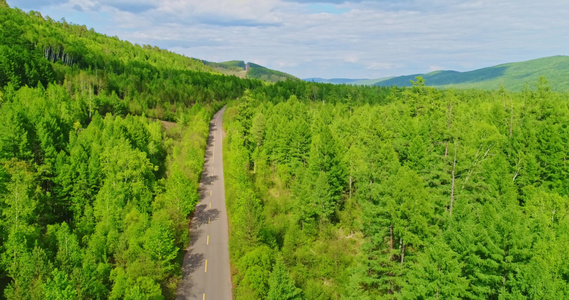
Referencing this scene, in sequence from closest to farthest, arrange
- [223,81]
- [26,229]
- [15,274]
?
[15,274] < [26,229] < [223,81]

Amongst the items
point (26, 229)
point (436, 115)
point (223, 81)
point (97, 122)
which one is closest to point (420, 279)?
point (26, 229)

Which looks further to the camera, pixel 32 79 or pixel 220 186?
pixel 32 79

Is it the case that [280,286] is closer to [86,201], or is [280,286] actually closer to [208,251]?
[208,251]

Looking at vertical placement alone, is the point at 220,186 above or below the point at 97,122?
below

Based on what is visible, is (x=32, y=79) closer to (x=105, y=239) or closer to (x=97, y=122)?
(x=97, y=122)

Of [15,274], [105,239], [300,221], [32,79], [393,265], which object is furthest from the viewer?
[32,79]

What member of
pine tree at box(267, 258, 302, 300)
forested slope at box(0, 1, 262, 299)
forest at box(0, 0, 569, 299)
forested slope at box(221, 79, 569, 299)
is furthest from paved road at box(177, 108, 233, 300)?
pine tree at box(267, 258, 302, 300)

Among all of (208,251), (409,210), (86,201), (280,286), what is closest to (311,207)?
(208,251)
